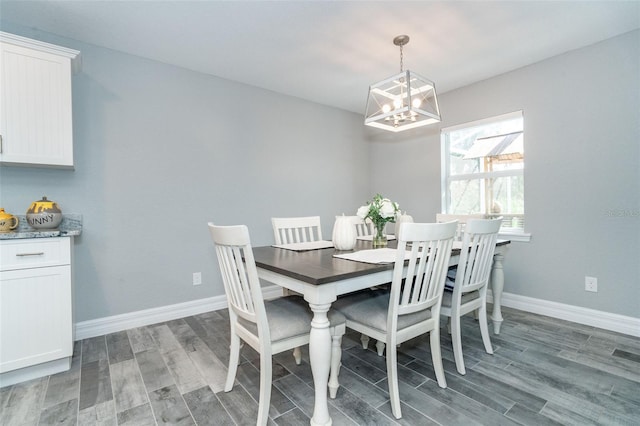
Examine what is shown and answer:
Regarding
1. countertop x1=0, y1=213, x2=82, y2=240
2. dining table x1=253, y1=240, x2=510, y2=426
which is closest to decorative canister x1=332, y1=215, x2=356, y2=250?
dining table x1=253, y1=240, x2=510, y2=426

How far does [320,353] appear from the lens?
4.32 feet

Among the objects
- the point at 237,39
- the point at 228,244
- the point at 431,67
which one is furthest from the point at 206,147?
the point at 431,67

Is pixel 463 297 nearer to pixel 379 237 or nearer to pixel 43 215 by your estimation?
pixel 379 237

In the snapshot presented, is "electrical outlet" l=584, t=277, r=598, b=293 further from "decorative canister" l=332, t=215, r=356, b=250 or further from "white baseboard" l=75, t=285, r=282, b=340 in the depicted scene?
"white baseboard" l=75, t=285, r=282, b=340

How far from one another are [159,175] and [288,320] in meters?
2.02

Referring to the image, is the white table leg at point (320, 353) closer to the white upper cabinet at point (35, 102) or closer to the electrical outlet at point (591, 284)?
the white upper cabinet at point (35, 102)

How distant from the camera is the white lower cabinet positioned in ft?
5.80

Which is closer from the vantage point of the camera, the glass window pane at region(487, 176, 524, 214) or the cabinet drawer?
the cabinet drawer

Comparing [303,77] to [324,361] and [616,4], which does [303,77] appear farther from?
[324,361]

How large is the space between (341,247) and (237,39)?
1851mm

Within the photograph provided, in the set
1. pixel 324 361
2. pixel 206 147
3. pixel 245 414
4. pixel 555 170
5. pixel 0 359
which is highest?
pixel 206 147

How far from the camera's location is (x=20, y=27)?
2.21 metres

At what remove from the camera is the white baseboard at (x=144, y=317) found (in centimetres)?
243

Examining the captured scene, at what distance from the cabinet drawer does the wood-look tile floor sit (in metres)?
0.70
